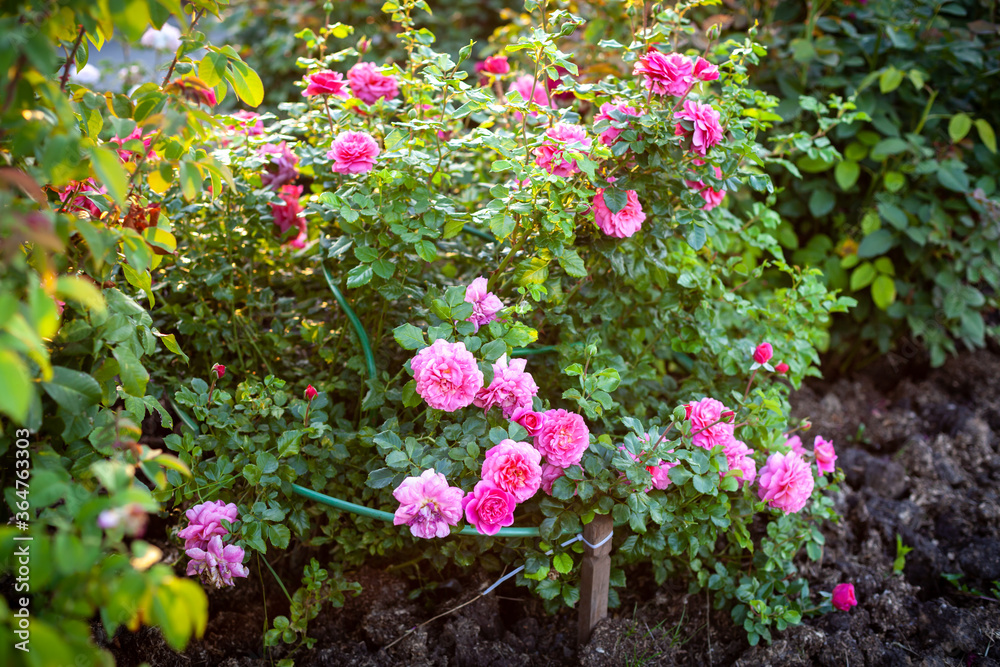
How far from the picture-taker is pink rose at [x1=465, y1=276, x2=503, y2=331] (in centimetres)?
138

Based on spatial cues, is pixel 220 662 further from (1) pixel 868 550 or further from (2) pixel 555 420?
(1) pixel 868 550

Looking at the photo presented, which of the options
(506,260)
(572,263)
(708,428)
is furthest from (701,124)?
(708,428)

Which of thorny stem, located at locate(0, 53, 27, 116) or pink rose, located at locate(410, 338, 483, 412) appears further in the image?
pink rose, located at locate(410, 338, 483, 412)

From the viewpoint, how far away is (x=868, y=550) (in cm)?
186

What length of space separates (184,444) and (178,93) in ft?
2.02

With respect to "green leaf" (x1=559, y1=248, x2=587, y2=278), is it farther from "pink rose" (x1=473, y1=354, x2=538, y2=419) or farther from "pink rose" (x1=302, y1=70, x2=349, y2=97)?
"pink rose" (x1=302, y1=70, x2=349, y2=97)

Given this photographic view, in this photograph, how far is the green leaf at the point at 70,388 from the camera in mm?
939

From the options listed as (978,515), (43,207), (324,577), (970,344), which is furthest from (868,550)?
(43,207)

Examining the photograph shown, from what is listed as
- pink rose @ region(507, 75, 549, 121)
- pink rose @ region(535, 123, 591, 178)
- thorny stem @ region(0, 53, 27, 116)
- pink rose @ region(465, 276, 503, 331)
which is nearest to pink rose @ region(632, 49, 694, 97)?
pink rose @ region(535, 123, 591, 178)

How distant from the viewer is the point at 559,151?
1.43 meters

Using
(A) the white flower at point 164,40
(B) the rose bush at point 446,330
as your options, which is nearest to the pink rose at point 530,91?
(B) the rose bush at point 446,330

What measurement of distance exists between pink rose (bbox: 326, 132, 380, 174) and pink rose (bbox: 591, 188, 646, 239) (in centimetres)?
48

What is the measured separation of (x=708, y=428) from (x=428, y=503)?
0.61 metres

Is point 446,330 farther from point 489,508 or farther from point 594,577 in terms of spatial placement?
point 594,577
